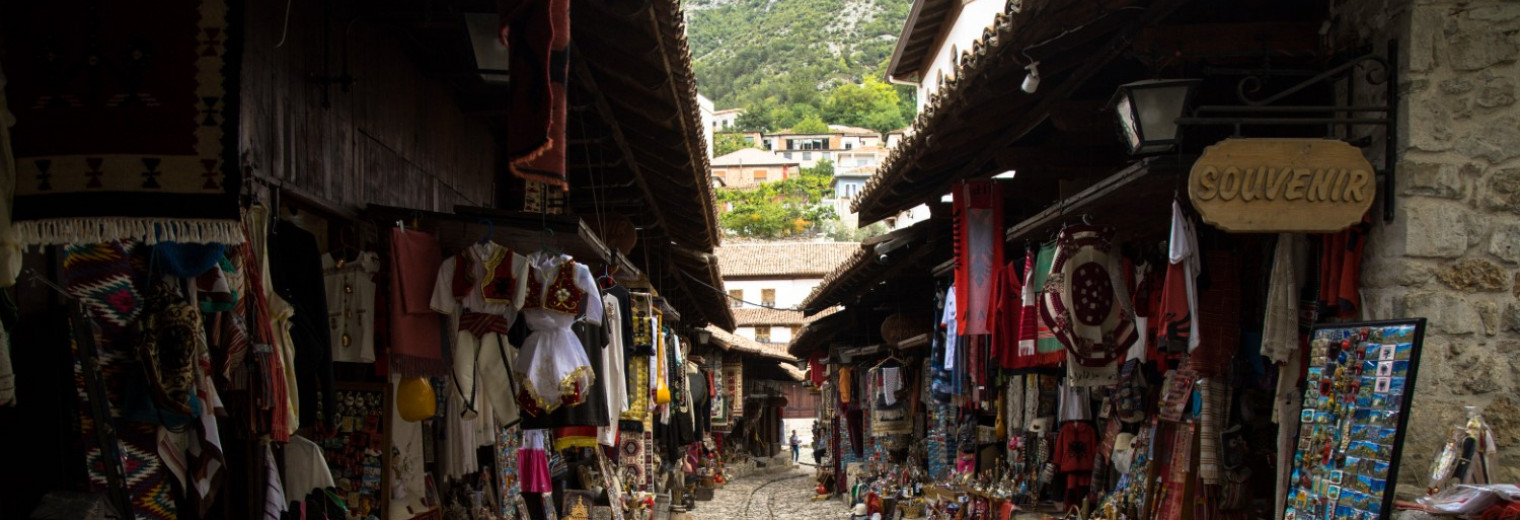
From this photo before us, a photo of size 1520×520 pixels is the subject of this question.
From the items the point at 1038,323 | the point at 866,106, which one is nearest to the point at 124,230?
the point at 1038,323

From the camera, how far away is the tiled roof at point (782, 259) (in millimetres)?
54594

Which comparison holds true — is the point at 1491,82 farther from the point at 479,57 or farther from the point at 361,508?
the point at 361,508

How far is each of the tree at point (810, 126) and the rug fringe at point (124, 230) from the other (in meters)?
98.9

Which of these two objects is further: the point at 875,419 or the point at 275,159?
the point at 875,419

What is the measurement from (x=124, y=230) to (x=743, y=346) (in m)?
29.6

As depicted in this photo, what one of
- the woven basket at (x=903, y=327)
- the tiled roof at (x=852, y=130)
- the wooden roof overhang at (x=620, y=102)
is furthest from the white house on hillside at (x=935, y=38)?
the tiled roof at (x=852, y=130)

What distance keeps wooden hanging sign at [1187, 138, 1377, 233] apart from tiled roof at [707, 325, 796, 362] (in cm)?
2101

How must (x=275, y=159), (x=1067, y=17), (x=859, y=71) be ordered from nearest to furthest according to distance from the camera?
(x=275, y=159), (x=1067, y=17), (x=859, y=71)

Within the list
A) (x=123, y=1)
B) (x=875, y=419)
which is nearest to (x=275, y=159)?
(x=123, y=1)

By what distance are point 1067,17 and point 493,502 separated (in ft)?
16.6

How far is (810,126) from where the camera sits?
105938 millimetres

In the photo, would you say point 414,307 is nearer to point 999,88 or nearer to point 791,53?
point 999,88

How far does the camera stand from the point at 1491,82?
5.50 meters

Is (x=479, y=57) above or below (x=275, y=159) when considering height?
above
